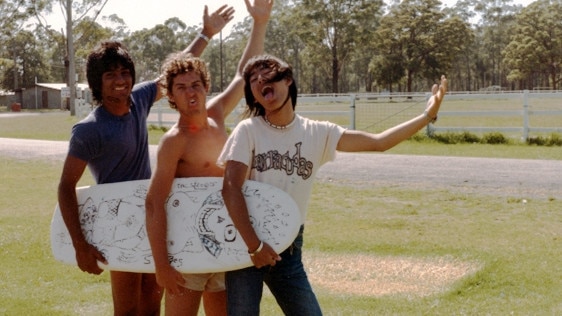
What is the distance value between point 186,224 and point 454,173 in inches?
348

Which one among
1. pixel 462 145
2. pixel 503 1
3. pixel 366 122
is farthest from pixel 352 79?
pixel 462 145

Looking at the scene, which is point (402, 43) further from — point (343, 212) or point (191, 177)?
point (191, 177)

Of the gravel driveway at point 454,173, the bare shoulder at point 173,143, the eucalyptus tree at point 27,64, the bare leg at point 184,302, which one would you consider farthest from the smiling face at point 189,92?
the eucalyptus tree at point 27,64

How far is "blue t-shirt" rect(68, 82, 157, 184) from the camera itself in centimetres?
305

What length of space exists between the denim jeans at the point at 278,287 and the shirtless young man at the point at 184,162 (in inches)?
8.3

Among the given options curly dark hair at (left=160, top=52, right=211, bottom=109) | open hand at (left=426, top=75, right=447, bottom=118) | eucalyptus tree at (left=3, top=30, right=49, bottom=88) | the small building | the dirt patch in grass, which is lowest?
the dirt patch in grass

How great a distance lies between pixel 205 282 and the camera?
9.86 feet

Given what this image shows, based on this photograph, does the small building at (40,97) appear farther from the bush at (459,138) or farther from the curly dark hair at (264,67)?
the curly dark hair at (264,67)

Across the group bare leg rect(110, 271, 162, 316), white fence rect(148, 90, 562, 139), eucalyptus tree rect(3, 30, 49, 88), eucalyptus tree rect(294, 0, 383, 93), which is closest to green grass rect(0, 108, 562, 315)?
bare leg rect(110, 271, 162, 316)

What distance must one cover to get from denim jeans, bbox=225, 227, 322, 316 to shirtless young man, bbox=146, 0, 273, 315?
8.3 inches

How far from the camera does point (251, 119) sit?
292cm

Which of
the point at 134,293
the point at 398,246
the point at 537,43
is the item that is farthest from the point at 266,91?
the point at 537,43

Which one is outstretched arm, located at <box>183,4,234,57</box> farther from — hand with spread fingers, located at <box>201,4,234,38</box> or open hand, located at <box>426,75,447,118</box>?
open hand, located at <box>426,75,447,118</box>

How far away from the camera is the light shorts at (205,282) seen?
2.97 metres
